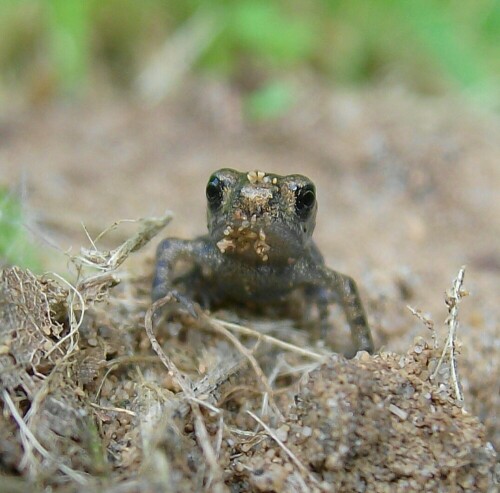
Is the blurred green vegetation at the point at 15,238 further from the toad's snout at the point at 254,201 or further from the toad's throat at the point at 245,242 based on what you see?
the toad's snout at the point at 254,201

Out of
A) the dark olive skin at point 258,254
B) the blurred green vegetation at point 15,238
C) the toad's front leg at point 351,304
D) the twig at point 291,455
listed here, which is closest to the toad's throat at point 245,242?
the dark olive skin at point 258,254

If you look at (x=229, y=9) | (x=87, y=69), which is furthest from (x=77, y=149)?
(x=229, y=9)

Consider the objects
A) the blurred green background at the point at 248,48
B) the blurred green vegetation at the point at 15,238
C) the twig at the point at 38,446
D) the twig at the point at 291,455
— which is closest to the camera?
the twig at the point at 38,446

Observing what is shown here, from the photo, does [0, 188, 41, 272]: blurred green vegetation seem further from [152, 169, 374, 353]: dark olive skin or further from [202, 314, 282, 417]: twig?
[202, 314, 282, 417]: twig

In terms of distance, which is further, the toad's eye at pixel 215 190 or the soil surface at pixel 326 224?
the toad's eye at pixel 215 190

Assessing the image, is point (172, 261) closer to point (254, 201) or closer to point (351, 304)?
point (254, 201)

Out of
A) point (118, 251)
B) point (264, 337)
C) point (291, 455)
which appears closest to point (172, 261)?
point (118, 251)
